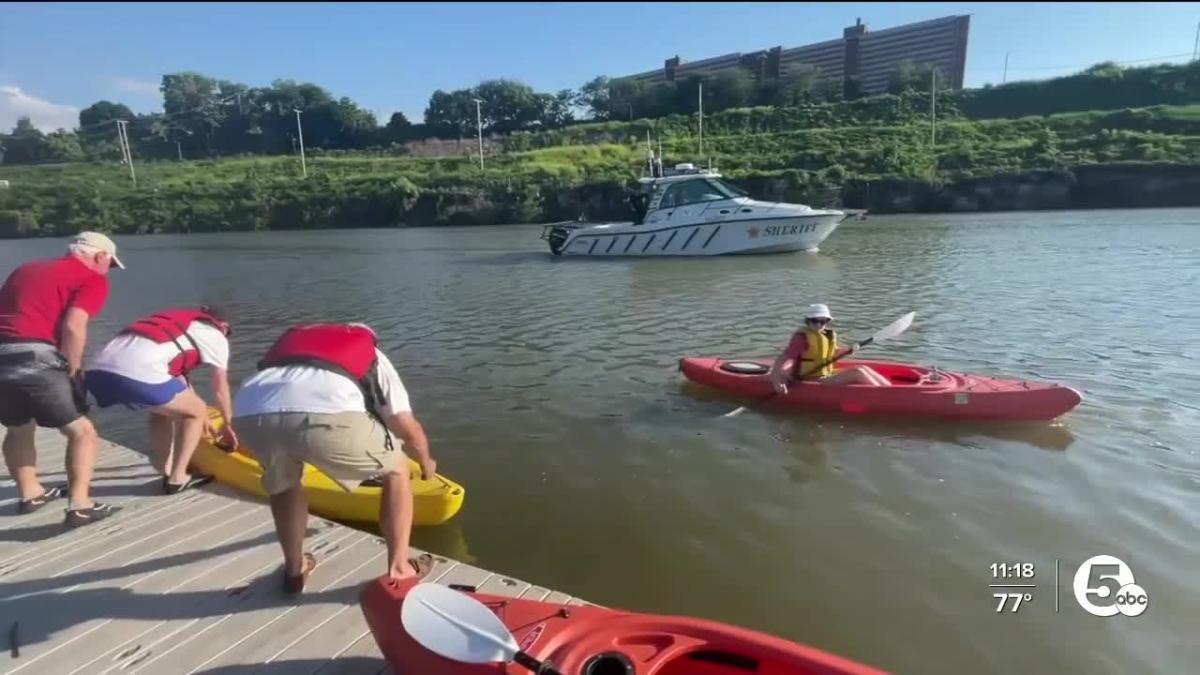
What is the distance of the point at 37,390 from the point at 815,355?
6.38 meters

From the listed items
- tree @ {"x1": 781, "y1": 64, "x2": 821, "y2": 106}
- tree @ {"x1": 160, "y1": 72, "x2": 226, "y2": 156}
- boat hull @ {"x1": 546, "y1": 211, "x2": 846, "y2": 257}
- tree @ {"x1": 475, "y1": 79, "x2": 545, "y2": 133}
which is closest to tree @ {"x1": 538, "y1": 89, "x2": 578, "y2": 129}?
tree @ {"x1": 475, "y1": 79, "x2": 545, "y2": 133}

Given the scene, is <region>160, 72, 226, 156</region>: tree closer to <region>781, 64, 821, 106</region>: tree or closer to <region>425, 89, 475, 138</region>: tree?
<region>425, 89, 475, 138</region>: tree

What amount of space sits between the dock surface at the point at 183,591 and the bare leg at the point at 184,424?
0.20 meters

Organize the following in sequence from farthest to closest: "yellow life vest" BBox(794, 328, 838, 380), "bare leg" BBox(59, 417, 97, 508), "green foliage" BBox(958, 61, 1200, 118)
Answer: "green foliage" BBox(958, 61, 1200, 118), "yellow life vest" BBox(794, 328, 838, 380), "bare leg" BBox(59, 417, 97, 508)

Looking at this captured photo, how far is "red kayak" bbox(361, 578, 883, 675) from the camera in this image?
2688 mm

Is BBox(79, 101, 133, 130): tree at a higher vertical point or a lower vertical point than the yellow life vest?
higher

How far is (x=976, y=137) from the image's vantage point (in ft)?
173

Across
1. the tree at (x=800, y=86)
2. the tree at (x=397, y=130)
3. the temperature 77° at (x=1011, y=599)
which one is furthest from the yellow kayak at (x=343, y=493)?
the tree at (x=397, y=130)

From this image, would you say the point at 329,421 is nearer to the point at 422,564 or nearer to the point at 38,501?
the point at 422,564

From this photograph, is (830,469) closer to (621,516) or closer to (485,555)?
(621,516)

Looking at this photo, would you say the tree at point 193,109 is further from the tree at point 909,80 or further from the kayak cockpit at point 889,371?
the kayak cockpit at point 889,371

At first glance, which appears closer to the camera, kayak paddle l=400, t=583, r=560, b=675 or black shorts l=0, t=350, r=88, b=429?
kayak paddle l=400, t=583, r=560, b=675

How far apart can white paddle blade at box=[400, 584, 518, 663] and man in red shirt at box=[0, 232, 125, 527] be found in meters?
2.63

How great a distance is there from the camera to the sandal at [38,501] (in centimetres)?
464
